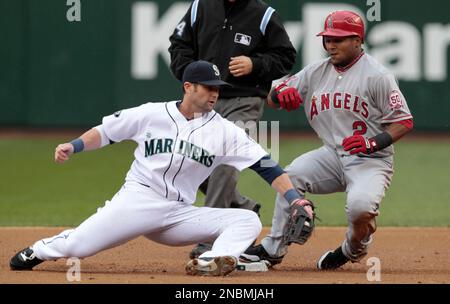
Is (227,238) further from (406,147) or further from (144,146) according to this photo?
(406,147)

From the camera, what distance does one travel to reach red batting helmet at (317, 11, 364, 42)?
6711 millimetres

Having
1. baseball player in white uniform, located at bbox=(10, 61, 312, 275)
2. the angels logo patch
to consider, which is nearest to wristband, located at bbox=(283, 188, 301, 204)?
baseball player in white uniform, located at bbox=(10, 61, 312, 275)

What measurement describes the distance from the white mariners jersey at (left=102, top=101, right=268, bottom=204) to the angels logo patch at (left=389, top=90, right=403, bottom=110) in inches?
38.6

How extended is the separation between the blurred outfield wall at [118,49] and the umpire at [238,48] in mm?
8709

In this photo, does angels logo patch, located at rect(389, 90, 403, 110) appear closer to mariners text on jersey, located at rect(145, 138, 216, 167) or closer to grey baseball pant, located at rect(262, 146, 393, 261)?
grey baseball pant, located at rect(262, 146, 393, 261)

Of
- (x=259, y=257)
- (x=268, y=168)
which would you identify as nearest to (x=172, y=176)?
(x=268, y=168)

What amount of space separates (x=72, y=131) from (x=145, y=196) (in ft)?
35.9

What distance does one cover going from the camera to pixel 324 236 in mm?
8648

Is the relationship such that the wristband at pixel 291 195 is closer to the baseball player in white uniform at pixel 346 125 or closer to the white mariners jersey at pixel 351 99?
the baseball player in white uniform at pixel 346 125

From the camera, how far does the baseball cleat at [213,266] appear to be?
6.03 m

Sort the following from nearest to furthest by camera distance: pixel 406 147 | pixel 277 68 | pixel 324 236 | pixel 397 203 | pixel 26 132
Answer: pixel 277 68
pixel 324 236
pixel 397 203
pixel 406 147
pixel 26 132

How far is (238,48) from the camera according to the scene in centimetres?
748

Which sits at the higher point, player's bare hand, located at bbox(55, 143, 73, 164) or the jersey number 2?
the jersey number 2

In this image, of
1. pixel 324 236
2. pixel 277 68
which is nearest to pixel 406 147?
pixel 324 236
